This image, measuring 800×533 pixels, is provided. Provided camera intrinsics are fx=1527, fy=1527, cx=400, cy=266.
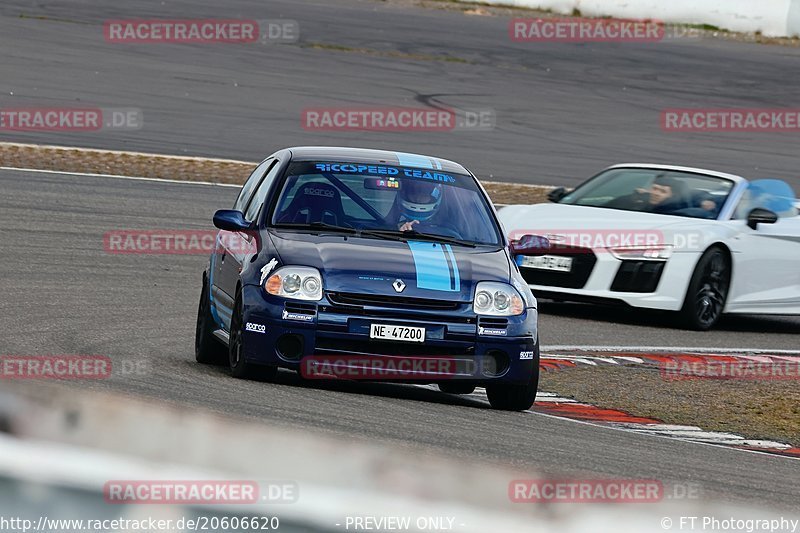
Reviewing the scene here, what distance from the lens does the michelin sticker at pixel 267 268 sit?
304 inches

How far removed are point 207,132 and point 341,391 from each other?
13.0 metres

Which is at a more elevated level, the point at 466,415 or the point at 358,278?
the point at 358,278

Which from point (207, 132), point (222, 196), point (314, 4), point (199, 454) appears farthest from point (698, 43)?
point (199, 454)

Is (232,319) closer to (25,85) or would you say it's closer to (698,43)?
(25,85)

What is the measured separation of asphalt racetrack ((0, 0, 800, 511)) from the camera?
22.6 feet

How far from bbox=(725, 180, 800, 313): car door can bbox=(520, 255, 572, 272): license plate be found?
1593 mm

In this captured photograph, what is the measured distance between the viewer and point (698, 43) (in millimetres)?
32562

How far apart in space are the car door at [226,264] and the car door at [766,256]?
17.1 feet
